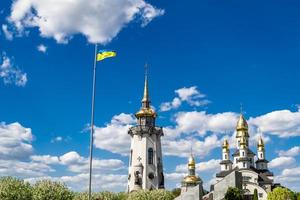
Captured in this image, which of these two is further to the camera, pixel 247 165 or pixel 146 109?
pixel 247 165

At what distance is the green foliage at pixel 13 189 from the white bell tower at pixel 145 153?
3650 centimetres

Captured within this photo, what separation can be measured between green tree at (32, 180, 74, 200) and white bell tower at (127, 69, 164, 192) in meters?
30.2

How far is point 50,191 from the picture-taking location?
62406 mm

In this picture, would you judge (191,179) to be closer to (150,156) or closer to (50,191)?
(150,156)

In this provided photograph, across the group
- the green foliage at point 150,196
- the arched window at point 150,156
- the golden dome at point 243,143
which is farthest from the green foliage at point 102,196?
the golden dome at point 243,143

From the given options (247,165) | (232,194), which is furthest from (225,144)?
(232,194)

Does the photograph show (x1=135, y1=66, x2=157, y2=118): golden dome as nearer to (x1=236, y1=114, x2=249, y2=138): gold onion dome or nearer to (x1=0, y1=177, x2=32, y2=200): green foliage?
(x1=236, y1=114, x2=249, y2=138): gold onion dome

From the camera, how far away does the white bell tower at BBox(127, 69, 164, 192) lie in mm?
95312

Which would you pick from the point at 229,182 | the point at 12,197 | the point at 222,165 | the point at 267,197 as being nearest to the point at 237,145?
the point at 222,165

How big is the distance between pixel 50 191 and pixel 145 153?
37.0 metres

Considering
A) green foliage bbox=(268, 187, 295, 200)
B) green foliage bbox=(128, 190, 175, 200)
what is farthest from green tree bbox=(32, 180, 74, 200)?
green foliage bbox=(268, 187, 295, 200)

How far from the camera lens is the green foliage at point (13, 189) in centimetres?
5572

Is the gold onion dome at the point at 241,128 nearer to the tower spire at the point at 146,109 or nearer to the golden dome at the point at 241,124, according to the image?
the golden dome at the point at 241,124

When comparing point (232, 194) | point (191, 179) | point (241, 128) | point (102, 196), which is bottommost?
point (232, 194)
